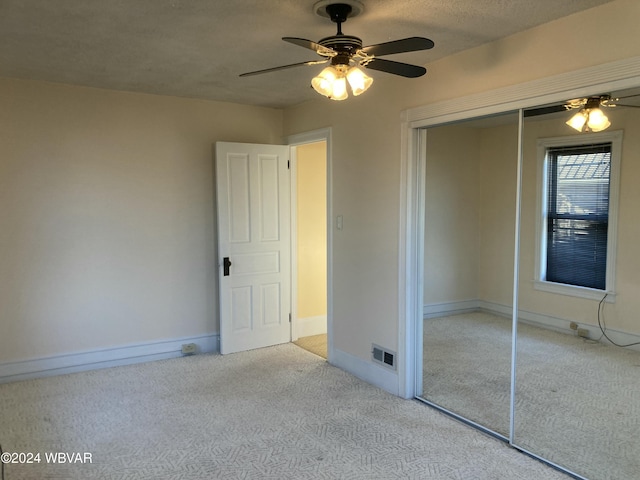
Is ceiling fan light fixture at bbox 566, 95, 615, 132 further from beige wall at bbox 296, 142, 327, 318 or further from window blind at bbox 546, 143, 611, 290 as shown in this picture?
beige wall at bbox 296, 142, 327, 318

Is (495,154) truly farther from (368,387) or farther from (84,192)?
(84,192)

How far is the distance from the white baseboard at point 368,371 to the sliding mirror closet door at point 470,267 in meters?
0.24

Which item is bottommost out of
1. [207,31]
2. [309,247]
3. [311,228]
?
[309,247]

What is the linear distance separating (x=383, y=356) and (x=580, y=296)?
154 cm

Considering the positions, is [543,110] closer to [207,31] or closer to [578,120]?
[578,120]

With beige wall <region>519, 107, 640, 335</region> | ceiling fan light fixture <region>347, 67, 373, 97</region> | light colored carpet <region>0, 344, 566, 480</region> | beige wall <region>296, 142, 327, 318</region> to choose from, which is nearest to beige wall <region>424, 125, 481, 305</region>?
beige wall <region>519, 107, 640, 335</region>

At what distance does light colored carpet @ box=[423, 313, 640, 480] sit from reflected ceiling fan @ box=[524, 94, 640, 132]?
1.24m

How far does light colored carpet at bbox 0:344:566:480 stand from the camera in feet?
8.79

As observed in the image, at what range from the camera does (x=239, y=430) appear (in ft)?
10.3

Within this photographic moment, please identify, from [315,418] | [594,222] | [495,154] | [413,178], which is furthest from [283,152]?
[594,222]

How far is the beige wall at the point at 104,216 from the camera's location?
3943mm

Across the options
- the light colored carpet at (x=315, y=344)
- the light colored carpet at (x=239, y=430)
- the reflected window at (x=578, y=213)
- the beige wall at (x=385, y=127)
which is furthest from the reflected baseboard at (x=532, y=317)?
the light colored carpet at (x=315, y=344)

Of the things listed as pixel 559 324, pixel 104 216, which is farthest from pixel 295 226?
pixel 559 324

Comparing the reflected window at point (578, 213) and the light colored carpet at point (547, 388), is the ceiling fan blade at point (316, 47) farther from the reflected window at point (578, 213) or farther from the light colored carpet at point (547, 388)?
the light colored carpet at point (547, 388)
